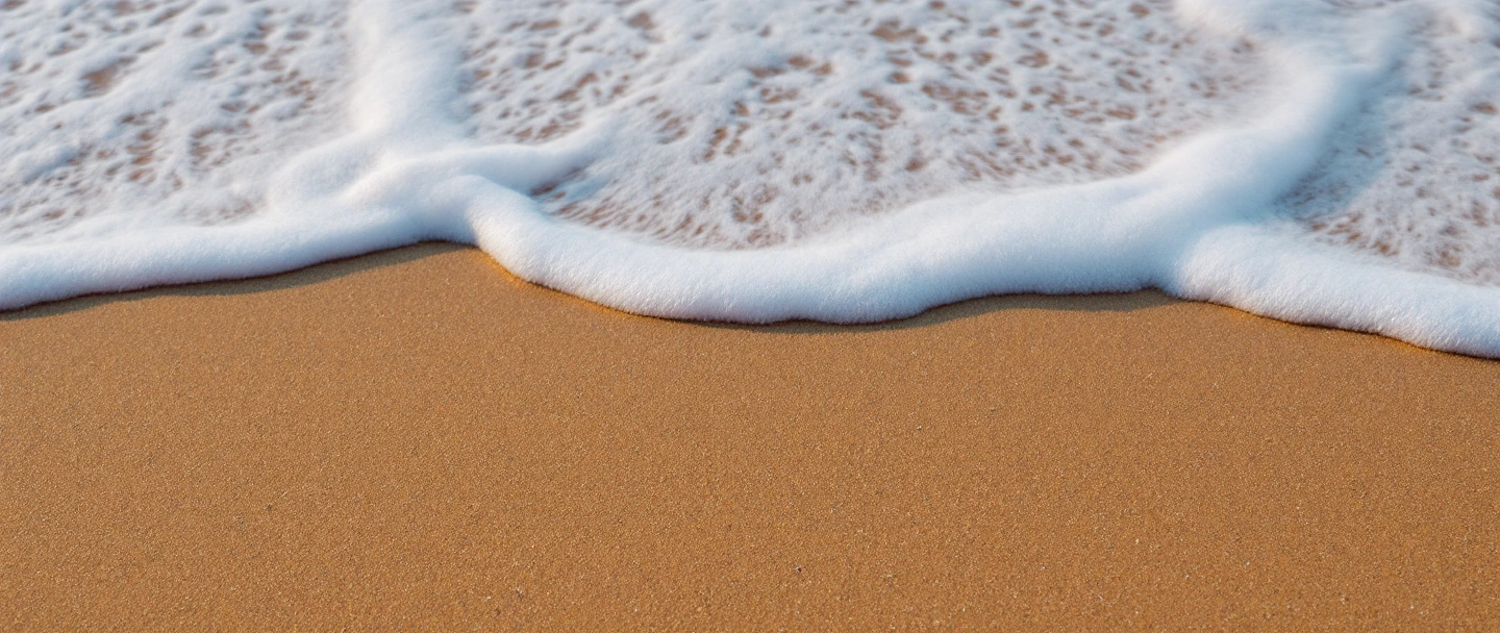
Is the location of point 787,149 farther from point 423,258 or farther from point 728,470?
point 728,470

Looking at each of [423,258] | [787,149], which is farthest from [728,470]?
[787,149]

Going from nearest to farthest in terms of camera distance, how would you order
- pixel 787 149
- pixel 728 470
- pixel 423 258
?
pixel 728 470 → pixel 423 258 → pixel 787 149

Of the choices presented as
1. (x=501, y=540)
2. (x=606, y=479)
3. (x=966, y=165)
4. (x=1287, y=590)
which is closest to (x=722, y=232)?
(x=966, y=165)

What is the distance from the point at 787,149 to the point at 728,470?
3.38ft

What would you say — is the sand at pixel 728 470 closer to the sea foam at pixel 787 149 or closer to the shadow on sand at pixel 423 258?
the shadow on sand at pixel 423 258

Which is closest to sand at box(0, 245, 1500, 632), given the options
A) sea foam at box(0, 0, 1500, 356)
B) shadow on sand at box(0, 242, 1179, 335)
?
shadow on sand at box(0, 242, 1179, 335)

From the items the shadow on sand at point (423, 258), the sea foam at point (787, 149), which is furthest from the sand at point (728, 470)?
the sea foam at point (787, 149)

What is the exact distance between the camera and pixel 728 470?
62.1 inches

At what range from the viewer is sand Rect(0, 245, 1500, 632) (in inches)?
53.8

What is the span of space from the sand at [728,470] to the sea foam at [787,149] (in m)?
0.12

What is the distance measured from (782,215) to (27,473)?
136cm

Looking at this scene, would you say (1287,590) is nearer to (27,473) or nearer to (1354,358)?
(1354,358)

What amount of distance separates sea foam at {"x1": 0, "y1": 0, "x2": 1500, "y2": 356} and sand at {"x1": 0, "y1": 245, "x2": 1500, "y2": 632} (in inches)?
4.6

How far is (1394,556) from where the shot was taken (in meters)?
1.40
